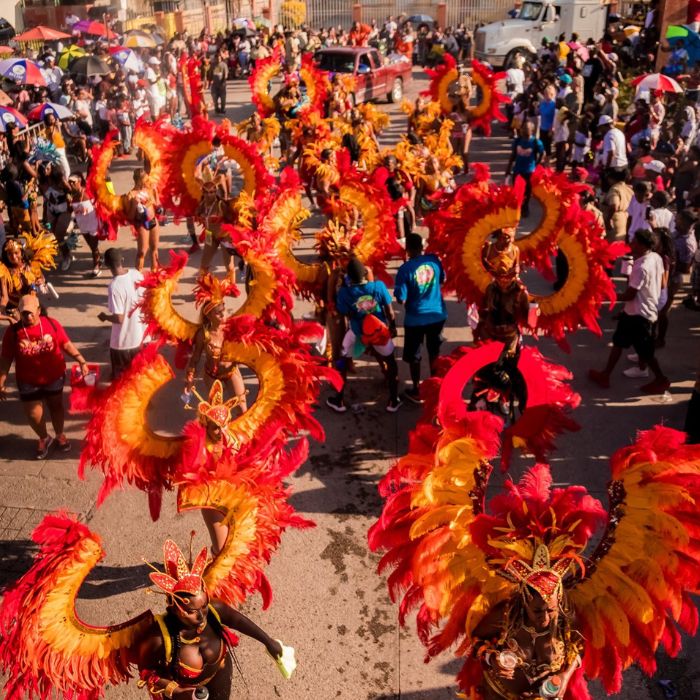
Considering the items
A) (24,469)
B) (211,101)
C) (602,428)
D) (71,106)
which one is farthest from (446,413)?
(211,101)

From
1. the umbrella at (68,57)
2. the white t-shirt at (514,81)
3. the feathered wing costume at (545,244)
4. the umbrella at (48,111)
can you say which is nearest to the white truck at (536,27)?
the white t-shirt at (514,81)

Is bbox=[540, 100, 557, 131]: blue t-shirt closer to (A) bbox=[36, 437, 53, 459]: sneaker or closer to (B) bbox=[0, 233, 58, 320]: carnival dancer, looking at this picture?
(B) bbox=[0, 233, 58, 320]: carnival dancer

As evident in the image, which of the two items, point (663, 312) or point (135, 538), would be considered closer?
point (135, 538)

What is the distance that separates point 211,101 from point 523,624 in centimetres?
2260

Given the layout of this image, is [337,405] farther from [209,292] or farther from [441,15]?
[441,15]

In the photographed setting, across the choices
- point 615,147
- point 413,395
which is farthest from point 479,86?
point 413,395

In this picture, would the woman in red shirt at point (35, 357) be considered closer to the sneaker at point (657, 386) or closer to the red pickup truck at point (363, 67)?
the sneaker at point (657, 386)

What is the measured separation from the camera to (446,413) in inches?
152

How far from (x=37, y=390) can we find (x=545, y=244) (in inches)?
184

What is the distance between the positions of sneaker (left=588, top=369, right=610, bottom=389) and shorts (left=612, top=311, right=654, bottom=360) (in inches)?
17.4

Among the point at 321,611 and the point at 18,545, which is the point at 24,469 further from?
the point at 321,611

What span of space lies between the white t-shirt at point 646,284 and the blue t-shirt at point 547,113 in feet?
25.4

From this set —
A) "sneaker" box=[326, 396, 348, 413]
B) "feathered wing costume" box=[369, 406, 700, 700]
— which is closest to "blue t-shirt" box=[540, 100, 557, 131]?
"sneaker" box=[326, 396, 348, 413]

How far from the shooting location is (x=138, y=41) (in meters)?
21.7
